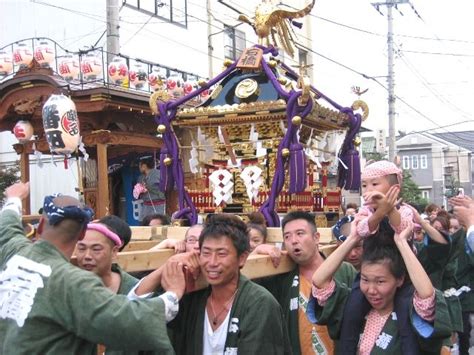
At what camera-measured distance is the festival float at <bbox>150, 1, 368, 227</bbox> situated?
8.23m

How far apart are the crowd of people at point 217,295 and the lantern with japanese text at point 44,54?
9.23 metres

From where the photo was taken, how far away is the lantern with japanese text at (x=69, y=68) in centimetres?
1173

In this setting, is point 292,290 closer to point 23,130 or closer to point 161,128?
point 161,128

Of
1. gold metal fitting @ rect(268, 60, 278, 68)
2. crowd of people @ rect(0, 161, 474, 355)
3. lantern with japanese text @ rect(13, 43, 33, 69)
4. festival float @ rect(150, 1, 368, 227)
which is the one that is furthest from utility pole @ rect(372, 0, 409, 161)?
crowd of people @ rect(0, 161, 474, 355)

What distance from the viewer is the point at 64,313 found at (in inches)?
84.2

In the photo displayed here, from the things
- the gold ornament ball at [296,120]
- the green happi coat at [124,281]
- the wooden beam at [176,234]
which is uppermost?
the gold ornament ball at [296,120]

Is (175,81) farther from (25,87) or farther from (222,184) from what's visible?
(222,184)

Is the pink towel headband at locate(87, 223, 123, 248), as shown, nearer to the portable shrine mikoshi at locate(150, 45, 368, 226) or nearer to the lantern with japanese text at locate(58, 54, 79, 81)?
the portable shrine mikoshi at locate(150, 45, 368, 226)

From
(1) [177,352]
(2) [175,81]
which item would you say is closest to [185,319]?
(1) [177,352]

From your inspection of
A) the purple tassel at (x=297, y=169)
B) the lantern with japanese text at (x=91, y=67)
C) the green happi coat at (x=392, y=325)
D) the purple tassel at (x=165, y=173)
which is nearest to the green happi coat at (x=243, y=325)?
the green happi coat at (x=392, y=325)

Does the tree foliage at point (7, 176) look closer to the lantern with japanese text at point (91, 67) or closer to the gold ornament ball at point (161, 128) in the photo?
the lantern with japanese text at point (91, 67)

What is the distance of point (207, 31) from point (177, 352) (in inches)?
736

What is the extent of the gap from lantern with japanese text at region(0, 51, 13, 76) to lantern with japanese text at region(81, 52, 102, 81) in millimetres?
1532

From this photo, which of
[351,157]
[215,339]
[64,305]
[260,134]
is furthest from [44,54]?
[64,305]
